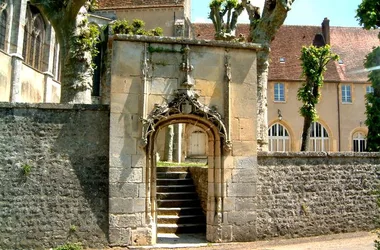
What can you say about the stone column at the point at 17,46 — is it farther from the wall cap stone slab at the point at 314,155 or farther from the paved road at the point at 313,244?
the wall cap stone slab at the point at 314,155

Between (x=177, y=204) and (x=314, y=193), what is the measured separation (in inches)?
142

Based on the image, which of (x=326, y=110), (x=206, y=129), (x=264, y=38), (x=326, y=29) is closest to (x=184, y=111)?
(x=206, y=129)

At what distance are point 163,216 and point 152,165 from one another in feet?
6.25

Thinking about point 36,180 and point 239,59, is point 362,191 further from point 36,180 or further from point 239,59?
point 36,180

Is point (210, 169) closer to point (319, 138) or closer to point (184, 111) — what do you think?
point (184, 111)

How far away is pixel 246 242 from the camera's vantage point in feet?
28.9

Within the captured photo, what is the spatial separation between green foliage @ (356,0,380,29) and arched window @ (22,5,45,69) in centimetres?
1608

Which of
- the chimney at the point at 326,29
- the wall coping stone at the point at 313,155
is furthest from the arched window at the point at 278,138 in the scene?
the wall coping stone at the point at 313,155

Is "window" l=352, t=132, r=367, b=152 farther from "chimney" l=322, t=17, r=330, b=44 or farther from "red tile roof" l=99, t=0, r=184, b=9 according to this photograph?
"red tile roof" l=99, t=0, r=184, b=9

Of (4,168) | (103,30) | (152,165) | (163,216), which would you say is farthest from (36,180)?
(103,30)

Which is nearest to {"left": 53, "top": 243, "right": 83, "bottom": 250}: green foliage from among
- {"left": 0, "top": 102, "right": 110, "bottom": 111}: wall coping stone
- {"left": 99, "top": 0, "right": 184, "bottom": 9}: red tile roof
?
{"left": 0, "top": 102, "right": 110, "bottom": 111}: wall coping stone

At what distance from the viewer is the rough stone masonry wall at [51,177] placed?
804 cm

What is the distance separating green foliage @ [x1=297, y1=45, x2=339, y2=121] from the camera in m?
19.0

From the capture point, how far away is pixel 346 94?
28.1 meters
